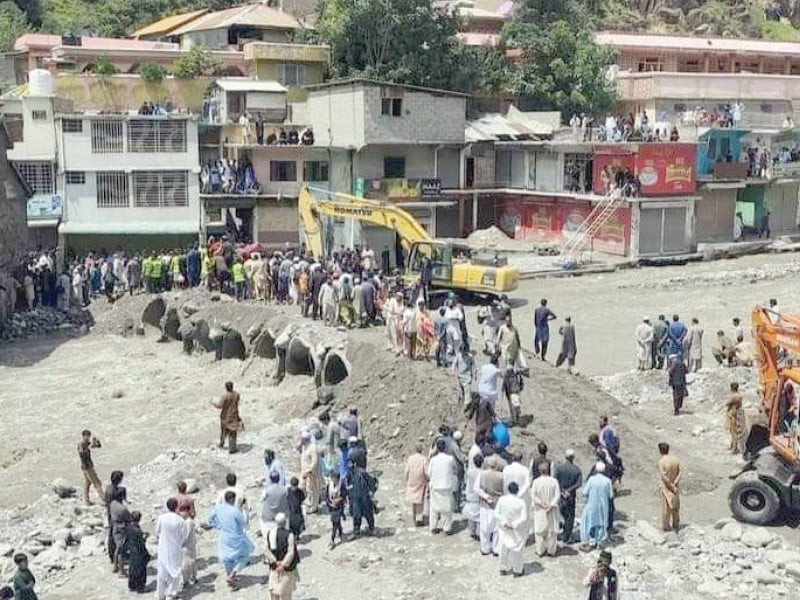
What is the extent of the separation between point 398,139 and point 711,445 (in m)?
26.8

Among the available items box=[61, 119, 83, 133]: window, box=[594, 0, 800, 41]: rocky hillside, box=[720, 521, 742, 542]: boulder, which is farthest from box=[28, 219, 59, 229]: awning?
box=[594, 0, 800, 41]: rocky hillside

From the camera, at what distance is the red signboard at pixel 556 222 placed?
46.7 meters

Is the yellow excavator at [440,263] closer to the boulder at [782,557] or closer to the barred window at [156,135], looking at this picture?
the barred window at [156,135]

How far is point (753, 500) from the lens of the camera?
17.1 metres

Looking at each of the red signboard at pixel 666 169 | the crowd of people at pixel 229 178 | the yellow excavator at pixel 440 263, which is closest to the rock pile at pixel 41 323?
the crowd of people at pixel 229 178

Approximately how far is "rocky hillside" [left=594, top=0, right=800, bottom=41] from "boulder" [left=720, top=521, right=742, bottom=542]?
70.9 m

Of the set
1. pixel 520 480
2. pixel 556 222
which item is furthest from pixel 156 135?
pixel 520 480

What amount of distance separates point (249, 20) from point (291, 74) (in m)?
7.84

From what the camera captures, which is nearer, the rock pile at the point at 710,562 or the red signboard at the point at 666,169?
the rock pile at the point at 710,562

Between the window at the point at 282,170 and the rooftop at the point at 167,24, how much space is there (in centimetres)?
2426

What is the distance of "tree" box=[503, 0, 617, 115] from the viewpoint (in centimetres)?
5578

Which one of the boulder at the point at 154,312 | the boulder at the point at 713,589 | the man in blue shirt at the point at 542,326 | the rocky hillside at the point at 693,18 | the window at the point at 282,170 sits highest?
the rocky hillside at the point at 693,18

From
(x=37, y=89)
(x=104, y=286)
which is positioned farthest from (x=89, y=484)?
(x=37, y=89)

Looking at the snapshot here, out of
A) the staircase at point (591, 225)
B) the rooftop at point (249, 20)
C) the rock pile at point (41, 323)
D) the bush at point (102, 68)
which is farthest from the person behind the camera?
the rooftop at point (249, 20)
